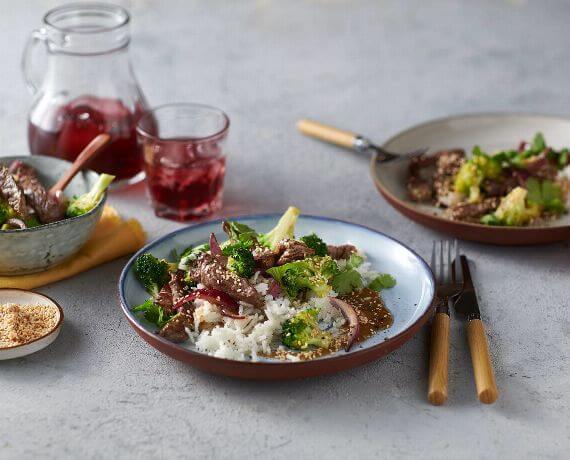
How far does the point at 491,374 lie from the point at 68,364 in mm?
1223

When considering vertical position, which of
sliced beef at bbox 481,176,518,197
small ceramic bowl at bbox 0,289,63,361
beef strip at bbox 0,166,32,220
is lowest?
sliced beef at bbox 481,176,518,197

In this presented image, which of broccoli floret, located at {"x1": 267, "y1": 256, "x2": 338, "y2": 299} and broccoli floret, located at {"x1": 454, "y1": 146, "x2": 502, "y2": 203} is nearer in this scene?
broccoli floret, located at {"x1": 267, "y1": 256, "x2": 338, "y2": 299}

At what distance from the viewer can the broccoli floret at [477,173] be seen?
3436mm

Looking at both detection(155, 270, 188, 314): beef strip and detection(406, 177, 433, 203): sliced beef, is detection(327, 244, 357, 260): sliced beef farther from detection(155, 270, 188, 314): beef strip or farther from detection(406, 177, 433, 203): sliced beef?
detection(406, 177, 433, 203): sliced beef

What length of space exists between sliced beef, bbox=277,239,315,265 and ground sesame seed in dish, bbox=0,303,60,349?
2.31ft

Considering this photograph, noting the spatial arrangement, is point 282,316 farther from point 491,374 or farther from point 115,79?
point 115,79

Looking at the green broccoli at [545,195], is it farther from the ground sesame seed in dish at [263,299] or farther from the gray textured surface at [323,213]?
the ground sesame seed in dish at [263,299]

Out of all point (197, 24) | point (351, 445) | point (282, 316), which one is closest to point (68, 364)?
point (282, 316)

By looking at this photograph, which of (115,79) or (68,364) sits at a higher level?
(115,79)

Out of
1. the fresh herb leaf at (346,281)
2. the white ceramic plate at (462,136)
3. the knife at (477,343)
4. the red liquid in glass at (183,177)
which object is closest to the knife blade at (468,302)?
the knife at (477,343)

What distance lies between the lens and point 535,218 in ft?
11.0

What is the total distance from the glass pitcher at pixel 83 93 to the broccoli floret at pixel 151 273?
0.92 meters

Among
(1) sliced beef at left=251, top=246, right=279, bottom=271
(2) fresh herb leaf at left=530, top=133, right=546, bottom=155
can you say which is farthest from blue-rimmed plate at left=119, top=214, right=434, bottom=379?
(2) fresh herb leaf at left=530, top=133, right=546, bottom=155

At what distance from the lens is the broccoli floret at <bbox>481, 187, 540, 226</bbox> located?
10.8ft
